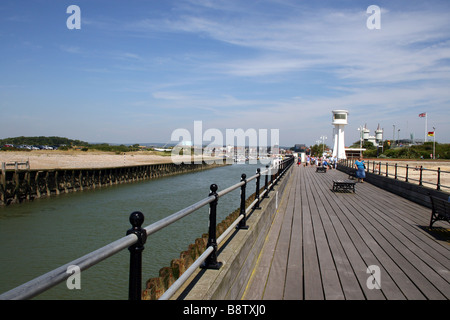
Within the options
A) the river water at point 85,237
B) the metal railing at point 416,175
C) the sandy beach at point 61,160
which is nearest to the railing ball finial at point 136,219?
the river water at point 85,237

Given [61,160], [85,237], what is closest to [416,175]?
[85,237]

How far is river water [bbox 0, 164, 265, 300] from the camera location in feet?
30.7

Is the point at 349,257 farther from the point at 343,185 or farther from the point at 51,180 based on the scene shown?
the point at 51,180

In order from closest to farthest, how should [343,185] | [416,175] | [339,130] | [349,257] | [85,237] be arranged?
[349,257]
[343,185]
[85,237]
[416,175]
[339,130]

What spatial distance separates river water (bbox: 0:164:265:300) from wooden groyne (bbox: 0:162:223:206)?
1.16 metres

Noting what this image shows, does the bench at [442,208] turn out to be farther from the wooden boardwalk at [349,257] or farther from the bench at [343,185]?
the bench at [343,185]

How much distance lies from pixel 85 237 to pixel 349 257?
1212 centimetres

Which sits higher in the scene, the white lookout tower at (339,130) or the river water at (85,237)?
the white lookout tower at (339,130)

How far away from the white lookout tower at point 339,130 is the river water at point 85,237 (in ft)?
89.5

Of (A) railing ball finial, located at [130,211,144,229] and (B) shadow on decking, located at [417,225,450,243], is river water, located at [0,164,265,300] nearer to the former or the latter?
(B) shadow on decking, located at [417,225,450,243]

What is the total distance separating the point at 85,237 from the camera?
14.2m

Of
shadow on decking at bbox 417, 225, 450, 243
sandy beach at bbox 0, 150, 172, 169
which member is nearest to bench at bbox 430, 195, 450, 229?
shadow on decking at bbox 417, 225, 450, 243

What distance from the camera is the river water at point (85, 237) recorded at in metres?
9.34
